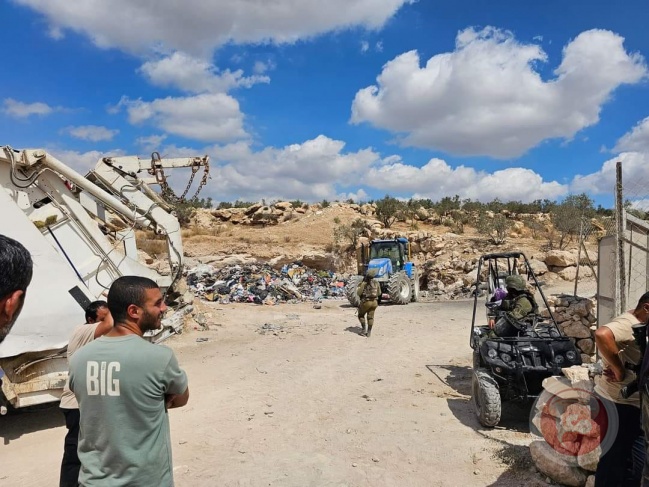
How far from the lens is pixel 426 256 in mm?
26016

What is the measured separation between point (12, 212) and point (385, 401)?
5.09 m

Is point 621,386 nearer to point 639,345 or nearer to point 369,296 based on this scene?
point 639,345

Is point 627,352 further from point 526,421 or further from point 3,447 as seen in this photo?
point 3,447

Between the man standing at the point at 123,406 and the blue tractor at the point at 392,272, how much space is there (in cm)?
1281

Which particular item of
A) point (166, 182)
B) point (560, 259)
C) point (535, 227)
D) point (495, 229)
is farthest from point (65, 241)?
point (535, 227)

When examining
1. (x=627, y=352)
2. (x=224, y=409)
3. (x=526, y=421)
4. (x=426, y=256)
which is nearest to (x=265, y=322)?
(x=224, y=409)

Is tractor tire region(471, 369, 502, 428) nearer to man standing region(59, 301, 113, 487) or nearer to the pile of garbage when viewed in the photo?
man standing region(59, 301, 113, 487)

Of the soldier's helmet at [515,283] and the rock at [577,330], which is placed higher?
the soldier's helmet at [515,283]

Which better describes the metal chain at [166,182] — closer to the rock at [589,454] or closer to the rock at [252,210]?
the rock at [589,454]

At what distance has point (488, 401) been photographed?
4.91 m

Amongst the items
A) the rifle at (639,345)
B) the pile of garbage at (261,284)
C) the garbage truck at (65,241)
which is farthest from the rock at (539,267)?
the rifle at (639,345)

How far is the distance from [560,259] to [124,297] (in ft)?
60.6

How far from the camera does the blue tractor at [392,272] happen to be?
50.1 ft

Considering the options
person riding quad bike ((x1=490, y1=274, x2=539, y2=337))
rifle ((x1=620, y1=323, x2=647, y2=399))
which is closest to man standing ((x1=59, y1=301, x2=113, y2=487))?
rifle ((x1=620, y1=323, x2=647, y2=399))
